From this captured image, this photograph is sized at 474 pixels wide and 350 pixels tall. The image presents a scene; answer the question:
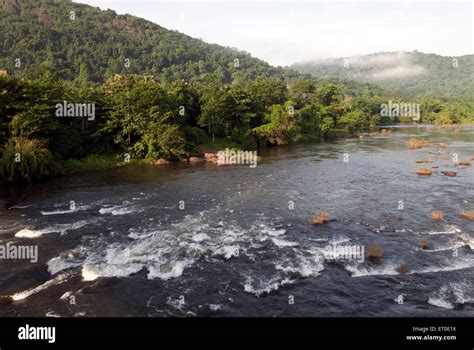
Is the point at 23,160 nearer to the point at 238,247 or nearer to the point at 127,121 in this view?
the point at 127,121

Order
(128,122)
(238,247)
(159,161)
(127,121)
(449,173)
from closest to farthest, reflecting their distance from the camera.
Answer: (238,247) < (449,173) < (127,121) < (159,161) < (128,122)

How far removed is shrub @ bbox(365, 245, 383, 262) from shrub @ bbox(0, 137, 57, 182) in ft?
125

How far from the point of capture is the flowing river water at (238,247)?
53.2 ft

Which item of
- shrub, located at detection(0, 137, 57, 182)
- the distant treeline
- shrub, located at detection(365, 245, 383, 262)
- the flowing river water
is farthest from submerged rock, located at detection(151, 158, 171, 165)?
shrub, located at detection(365, 245, 383, 262)

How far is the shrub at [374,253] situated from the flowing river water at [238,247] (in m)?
0.50

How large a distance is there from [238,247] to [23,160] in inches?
1238

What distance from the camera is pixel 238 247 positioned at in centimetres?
2273

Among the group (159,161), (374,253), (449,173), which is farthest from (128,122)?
(449,173)

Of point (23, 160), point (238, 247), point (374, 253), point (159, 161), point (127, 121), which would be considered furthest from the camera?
point (159, 161)

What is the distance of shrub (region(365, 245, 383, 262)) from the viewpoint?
68.5 ft

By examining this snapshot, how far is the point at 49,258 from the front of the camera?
830 inches
